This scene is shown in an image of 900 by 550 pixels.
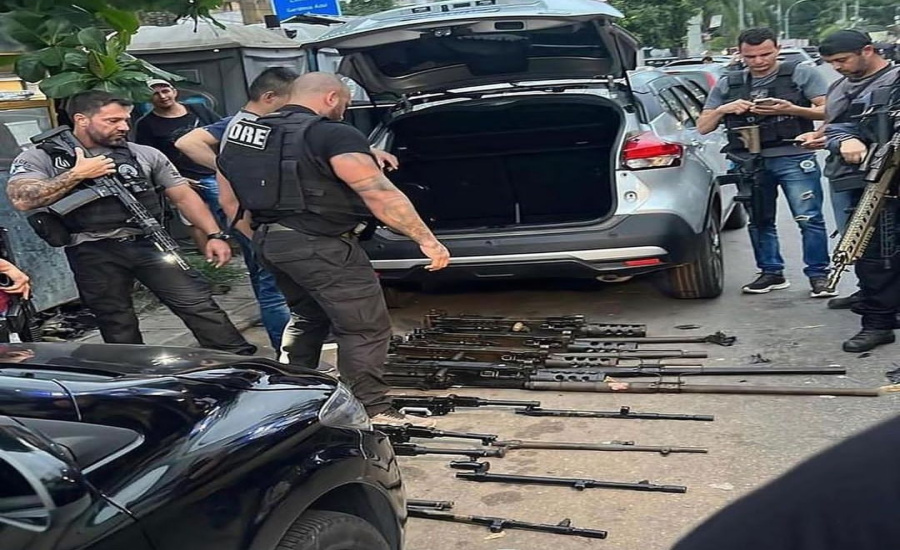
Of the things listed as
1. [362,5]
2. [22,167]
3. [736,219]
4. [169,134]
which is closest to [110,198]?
[22,167]

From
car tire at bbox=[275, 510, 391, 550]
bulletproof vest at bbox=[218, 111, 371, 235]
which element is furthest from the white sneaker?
car tire at bbox=[275, 510, 391, 550]

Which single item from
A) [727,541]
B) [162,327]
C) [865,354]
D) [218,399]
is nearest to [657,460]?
[865,354]

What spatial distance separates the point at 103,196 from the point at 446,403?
1.92 meters

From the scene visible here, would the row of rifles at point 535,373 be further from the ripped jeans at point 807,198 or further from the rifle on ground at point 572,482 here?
the ripped jeans at point 807,198

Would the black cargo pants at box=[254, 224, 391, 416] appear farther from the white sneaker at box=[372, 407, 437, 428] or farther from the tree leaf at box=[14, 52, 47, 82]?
the tree leaf at box=[14, 52, 47, 82]

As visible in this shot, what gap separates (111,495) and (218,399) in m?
0.44

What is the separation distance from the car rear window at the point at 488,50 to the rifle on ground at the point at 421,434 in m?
2.49

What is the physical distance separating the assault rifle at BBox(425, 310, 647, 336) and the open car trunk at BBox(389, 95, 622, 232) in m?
0.91

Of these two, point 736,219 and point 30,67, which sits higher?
point 30,67

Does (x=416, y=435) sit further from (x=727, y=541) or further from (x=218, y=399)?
(x=727, y=541)

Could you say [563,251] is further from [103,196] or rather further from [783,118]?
[103,196]

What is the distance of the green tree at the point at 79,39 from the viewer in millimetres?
4477

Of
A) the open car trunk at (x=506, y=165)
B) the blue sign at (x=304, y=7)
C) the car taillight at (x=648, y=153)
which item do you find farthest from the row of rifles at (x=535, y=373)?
the blue sign at (x=304, y=7)

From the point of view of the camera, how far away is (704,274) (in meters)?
5.67
